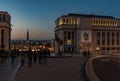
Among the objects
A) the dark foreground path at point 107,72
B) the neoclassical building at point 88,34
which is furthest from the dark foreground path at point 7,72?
the neoclassical building at point 88,34

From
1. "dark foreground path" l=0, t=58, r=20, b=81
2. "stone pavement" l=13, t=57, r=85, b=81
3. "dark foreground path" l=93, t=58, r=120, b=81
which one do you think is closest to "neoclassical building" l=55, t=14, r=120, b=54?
"dark foreground path" l=93, t=58, r=120, b=81

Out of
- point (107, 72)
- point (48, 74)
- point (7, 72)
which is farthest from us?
point (107, 72)

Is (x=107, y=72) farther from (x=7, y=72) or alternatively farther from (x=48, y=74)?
(x=7, y=72)

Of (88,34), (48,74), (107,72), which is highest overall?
(88,34)

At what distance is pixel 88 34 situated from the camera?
136500 mm

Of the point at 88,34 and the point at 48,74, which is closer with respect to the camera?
the point at 48,74

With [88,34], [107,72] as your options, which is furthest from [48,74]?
[88,34]

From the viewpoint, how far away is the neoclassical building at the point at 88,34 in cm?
13550

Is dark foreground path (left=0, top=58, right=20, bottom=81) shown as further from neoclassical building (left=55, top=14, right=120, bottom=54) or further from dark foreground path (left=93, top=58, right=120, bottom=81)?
neoclassical building (left=55, top=14, right=120, bottom=54)

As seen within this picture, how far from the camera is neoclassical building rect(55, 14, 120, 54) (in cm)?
13550

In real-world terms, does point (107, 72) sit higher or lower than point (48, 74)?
lower

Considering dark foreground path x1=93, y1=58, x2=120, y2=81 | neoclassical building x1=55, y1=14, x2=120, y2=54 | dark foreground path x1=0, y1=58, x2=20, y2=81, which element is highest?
neoclassical building x1=55, y1=14, x2=120, y2=54

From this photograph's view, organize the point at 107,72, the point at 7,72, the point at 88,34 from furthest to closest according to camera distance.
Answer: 1. the point at 88,34
2. the point at 107,72
3. the point at 7,72

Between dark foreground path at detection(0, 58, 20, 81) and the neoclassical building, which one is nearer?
dark foreground path at detection(0, 58, 20, 81)
